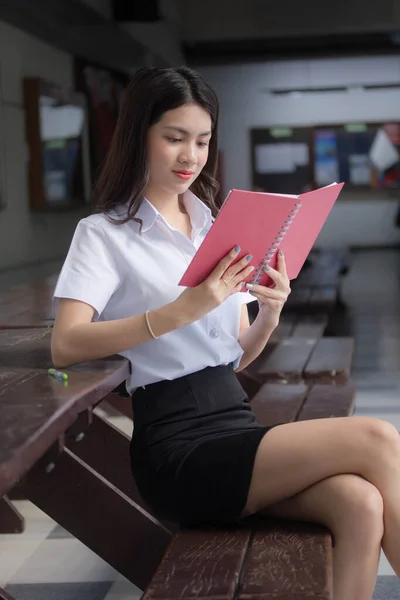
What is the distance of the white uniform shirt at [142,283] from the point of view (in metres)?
2.08

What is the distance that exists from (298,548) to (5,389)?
594 mm

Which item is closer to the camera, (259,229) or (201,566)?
(201,566)

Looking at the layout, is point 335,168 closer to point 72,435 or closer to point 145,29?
point 145,29

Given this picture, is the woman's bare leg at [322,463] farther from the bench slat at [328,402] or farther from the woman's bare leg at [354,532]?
the bench slat at [328,402]

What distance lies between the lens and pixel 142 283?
2117 millimetres

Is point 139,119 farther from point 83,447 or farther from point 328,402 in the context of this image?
point 328,402

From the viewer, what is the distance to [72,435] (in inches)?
81.7

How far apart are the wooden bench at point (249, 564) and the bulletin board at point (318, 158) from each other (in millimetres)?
12082

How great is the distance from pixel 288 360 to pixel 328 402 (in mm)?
1085

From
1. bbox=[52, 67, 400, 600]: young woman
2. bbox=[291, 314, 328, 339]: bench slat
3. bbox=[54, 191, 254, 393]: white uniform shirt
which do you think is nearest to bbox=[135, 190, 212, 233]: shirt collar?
bbox=[52, 67, 400, 600]: young woman

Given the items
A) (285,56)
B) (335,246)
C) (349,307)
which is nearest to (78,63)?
(349,307)

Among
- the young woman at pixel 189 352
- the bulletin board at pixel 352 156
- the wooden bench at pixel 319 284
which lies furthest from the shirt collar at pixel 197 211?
the bulletin board at pixel 352 156

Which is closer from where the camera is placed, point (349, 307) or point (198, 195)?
point (198, 195)

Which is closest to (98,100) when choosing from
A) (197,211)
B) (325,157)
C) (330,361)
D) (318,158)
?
(318,158)
